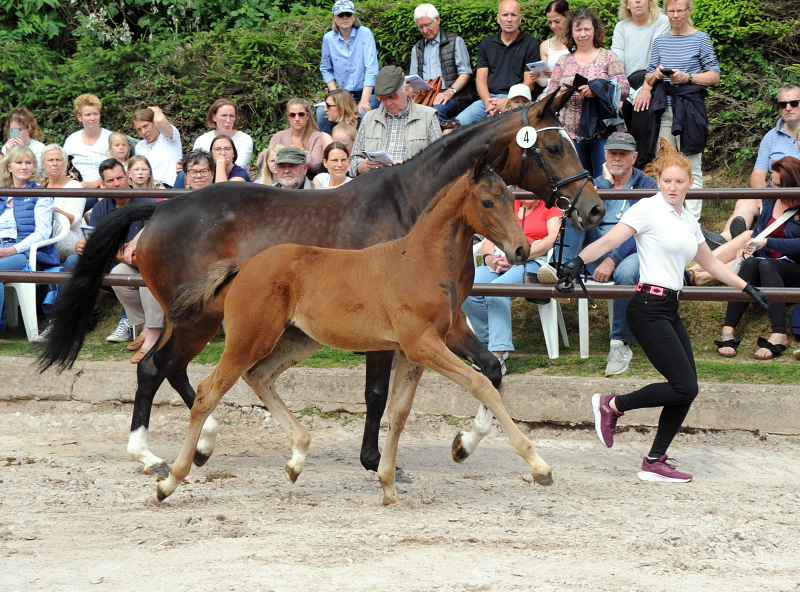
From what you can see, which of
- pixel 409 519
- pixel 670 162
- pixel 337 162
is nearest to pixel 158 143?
pixel 337 162

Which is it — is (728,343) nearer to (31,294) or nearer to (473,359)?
(473,359)

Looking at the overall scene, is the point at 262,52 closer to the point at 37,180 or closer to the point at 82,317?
the point at 37,180

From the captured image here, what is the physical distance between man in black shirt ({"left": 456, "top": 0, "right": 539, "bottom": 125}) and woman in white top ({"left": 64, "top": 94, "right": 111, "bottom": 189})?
12.4ft

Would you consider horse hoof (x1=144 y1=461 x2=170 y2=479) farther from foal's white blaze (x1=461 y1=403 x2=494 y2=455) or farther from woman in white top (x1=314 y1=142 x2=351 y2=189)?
woman in white top (x1=314 y1=142 x2=351 y2=189)

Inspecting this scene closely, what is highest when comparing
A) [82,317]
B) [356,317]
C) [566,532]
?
[356,317]

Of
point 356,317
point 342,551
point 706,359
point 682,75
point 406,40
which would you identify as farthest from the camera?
point 406,40

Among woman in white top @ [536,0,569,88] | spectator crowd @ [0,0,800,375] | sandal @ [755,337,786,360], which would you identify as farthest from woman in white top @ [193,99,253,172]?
sandal @ [755,337,786,360]

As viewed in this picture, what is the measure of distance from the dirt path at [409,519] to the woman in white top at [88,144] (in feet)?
12.6

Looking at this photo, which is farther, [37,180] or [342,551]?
[37,180]

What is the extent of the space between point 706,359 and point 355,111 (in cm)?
411

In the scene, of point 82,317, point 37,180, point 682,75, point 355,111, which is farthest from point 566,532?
point 37,180

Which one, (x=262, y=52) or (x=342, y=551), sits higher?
(x=262, y=52)

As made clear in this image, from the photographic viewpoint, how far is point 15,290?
25.6 feet

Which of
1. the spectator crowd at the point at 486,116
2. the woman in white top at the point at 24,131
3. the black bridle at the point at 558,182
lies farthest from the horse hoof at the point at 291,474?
the woman in white top at the point at 24,131
